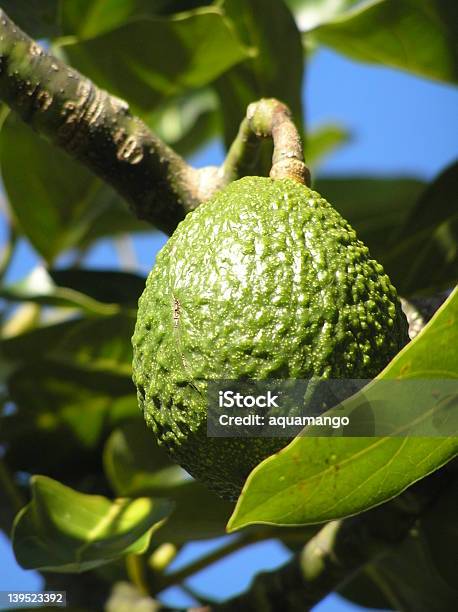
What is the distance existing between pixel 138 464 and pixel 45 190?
550 mm

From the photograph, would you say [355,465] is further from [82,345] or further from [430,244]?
[82,345]

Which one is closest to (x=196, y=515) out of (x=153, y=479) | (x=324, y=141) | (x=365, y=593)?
(x=153, y=479)

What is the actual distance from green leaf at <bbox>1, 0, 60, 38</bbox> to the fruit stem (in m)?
0.62

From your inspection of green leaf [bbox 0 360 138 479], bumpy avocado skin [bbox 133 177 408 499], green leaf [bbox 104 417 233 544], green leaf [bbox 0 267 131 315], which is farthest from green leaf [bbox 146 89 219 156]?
bumpy avocado skin [bbox 133 177 408 499]

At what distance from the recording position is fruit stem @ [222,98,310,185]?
44.9 inches

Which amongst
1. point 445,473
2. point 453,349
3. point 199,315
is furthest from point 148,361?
point 445,473

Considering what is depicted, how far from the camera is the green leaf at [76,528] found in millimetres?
1223

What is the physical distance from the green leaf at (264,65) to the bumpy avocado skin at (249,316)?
21.8 inches

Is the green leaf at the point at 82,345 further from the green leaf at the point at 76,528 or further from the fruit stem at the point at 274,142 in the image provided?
the fruit stem at the point at 274,142

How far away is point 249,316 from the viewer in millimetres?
975

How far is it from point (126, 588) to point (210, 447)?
2.16 ft

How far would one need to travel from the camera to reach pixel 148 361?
1040 millimetres

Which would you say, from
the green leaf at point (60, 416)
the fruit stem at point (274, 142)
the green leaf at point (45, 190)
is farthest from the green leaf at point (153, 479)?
the fruit stem at point (274, 142)

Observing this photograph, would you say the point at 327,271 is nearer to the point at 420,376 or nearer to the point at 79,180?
the point at 420,376
